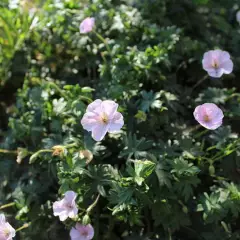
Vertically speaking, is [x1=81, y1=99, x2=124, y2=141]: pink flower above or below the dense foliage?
above

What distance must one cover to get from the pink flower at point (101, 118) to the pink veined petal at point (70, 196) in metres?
0.18

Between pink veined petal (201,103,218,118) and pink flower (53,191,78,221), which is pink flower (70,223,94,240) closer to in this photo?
pink flower (53,191,78,221)

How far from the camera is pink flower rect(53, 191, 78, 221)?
1.39 metres

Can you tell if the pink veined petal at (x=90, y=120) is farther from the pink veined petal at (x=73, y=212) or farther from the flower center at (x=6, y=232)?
the flower center at (x=6, y=232)

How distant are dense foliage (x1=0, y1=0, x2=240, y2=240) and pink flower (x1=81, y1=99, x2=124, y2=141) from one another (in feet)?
0.37

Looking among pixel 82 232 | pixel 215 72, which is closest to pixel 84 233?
pixel 82 232

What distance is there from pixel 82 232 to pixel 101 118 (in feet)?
1.15

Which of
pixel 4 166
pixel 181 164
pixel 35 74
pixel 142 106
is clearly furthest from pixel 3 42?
pixel 181 164

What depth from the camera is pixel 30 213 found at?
1.57m

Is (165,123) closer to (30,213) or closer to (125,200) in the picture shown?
(125,200)

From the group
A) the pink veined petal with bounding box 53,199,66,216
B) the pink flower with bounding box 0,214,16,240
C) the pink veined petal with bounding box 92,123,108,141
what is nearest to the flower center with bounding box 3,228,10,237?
the pink flower with bounding box 0,214,16,240

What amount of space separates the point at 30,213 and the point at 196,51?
0.91 meters

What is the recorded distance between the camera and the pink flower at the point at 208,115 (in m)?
1.46

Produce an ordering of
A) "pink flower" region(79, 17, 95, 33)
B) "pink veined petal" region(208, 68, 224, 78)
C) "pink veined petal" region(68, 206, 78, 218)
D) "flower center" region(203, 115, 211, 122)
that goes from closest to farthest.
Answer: "pink veined petal" region(68, 206, 78, 218) → "flower center" region(203, 115, 211, 122) → "pink veined petal" region(208, 68, 224, 78) → "pink flower" region(79, 17, 95, 33)
